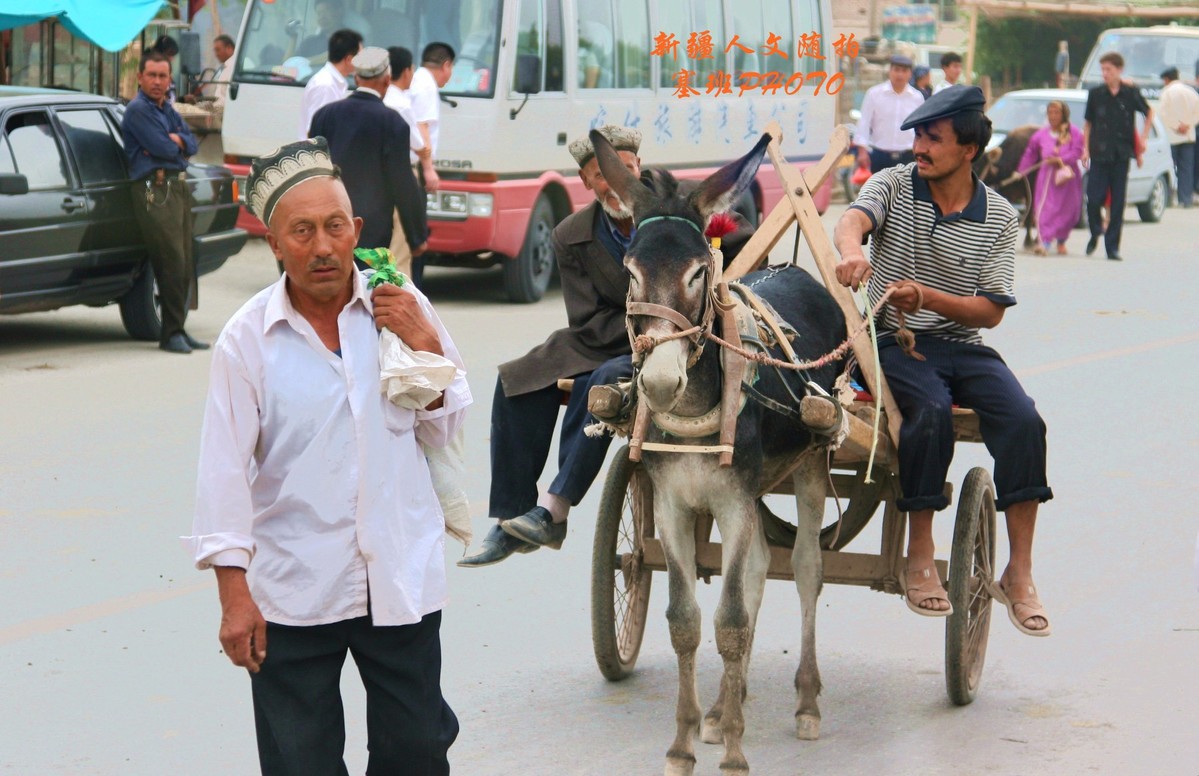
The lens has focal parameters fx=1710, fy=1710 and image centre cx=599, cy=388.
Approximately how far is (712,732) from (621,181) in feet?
5.92

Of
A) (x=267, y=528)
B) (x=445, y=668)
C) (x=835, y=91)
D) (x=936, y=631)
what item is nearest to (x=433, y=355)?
(x=267, y=528)

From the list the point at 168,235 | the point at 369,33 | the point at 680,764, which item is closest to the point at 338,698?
the point at 680,764

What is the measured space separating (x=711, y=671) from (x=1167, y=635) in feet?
5.97

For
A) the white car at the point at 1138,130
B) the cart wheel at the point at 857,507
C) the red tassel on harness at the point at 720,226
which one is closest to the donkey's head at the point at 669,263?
the red tassel on harness at the point at 720,226

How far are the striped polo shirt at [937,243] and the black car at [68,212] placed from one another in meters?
7.77

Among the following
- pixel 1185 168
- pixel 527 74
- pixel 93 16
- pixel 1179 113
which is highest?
pixel 93 16

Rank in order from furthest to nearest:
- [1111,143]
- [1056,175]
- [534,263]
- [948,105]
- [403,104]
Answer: [1056,175] < [1111,143] < [534,263] < [403,104] < [948,105]

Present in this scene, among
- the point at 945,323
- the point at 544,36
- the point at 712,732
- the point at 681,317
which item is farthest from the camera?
the point at 544,36

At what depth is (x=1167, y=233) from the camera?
2462cm

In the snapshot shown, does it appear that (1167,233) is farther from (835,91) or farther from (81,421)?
(81,421)

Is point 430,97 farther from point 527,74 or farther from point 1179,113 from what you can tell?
point 1179,113

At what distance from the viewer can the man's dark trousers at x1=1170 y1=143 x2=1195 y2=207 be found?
29328mm

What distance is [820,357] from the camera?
19.0ft

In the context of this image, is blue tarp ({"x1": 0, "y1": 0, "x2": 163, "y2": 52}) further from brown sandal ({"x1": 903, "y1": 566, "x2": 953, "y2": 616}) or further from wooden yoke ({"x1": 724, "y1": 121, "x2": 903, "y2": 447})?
brown sandal ({"x1": 903, "y1": 566, "x2": 953, "y2": 616})
